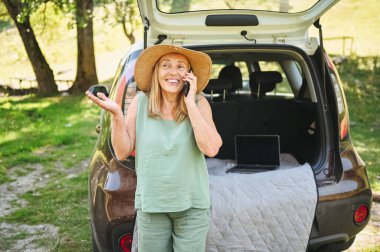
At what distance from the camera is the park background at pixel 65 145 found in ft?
12.9

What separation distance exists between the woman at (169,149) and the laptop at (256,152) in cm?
171

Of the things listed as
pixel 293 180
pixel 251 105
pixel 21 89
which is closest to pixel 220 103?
pixel 251 105

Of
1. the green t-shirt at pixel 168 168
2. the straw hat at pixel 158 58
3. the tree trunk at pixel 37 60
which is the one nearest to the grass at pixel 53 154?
the tree trunk at pixel 37 60

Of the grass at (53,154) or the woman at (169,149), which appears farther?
the grass at (53,154)

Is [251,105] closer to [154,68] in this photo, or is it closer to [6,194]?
[154,68]

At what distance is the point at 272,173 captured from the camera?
2.99 m

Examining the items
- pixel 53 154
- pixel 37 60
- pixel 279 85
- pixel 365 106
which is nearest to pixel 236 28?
pixel 53 154

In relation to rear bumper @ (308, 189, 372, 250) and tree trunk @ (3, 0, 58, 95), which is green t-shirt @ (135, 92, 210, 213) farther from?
tree trunk @ (3, 0, 58, 95)

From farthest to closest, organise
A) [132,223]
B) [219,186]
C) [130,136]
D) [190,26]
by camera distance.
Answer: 1. [190,26]
2. [219,186]
3. [132,223]
4. [130,136]

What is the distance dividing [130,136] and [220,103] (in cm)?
200

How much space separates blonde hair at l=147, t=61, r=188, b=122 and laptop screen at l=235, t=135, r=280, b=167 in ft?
6.08

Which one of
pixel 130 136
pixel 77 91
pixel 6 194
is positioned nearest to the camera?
pixel 130 136

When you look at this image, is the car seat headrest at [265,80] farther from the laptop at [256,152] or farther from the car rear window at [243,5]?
the car rear window at [243,5]

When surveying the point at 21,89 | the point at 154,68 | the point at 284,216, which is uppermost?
the point at 154,68
